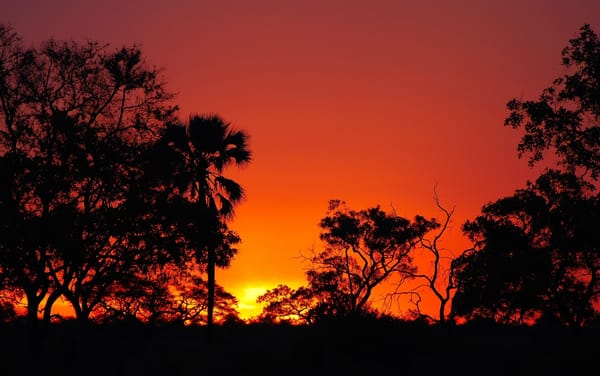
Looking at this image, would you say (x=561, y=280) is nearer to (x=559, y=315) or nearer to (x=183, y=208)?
(x=559, y=315)

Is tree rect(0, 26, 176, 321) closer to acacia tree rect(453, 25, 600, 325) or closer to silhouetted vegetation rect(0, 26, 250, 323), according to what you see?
silhouetted vegetation rect(0, 26, 250, 323)

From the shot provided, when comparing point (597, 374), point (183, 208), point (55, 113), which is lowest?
point (597, 374)

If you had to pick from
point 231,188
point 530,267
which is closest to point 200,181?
point 231,188

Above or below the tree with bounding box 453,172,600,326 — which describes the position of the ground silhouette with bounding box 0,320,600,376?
below

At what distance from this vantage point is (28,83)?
24125mm

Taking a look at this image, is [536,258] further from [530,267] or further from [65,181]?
[65,181]

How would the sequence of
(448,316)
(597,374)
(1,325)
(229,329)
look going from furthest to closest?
(229,329), (1,325), (448,316), (597,374)

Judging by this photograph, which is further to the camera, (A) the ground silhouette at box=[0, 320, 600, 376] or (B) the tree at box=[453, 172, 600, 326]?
(B) the tree at box=[453, 172, 600, 326]

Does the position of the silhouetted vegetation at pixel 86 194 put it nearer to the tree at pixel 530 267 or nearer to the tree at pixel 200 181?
the tree at pixel 200 181

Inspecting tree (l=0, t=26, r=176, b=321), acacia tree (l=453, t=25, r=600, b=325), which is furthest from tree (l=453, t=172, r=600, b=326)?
tree (l=0, t=26, r=176, b=321)

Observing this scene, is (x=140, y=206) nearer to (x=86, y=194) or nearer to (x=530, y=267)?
(x=86, y=194)

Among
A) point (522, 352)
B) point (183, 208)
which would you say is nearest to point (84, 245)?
point (183, 208)

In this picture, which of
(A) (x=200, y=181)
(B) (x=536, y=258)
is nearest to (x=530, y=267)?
(B) (x=536, y=258)

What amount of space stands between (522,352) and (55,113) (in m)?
20.7
